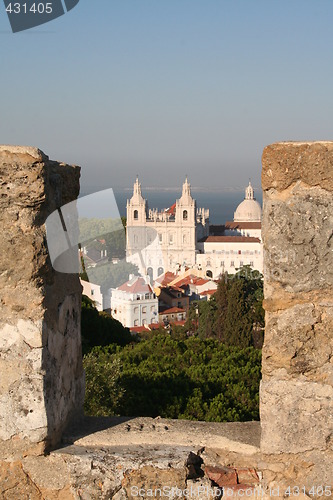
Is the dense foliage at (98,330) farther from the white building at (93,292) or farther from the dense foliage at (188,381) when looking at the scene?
the dense foliage at (188,381)

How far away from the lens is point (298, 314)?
2299 mm

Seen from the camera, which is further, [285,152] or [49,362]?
[49,362]

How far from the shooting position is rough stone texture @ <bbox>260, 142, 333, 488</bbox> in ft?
7.42

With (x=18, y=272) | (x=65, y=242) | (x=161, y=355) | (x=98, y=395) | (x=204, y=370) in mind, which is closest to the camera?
(x=18, y=272)

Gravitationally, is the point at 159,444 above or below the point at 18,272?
below

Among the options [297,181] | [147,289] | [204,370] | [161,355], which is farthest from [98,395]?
[147,289]

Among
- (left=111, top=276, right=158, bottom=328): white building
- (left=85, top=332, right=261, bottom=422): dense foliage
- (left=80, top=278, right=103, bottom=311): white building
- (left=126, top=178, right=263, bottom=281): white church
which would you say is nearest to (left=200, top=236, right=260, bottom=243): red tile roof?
(left=126, top=178, right=263, bottom=281): white church

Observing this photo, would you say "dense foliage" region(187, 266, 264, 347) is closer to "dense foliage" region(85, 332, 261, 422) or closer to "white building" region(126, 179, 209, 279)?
"dense foliage" region(85, 332, 261, 422)

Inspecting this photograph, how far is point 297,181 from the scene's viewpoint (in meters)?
2.28

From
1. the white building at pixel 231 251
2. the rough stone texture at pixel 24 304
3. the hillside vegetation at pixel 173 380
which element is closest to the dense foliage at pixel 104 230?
the rough stone texture at pixel 24 304

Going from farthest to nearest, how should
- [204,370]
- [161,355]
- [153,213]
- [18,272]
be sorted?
1. [153,213]
2. [161,355]
3. [204,370]
4. [18,272]

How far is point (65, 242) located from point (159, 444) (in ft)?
2.78

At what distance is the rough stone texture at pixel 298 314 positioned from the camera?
226 centimetres

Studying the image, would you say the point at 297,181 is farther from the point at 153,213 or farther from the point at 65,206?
the point at 153,213
